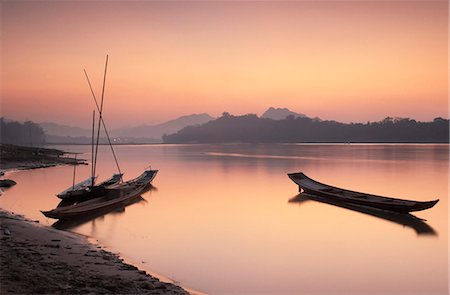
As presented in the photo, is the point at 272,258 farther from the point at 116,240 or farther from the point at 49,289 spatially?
the point at 49,289

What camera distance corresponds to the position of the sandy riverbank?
285 inches

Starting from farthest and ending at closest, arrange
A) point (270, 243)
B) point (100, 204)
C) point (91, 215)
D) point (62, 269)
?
1. point (100, 204)
2. point (91, 215)
3. point (270, 243)
4. point (62, 269)

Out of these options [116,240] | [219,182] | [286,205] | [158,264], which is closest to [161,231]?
[116,240]

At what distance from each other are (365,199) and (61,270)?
16.8m

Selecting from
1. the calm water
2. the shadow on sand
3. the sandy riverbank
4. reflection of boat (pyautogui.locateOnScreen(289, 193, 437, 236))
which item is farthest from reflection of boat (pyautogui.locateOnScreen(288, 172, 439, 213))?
the sandy riverbank

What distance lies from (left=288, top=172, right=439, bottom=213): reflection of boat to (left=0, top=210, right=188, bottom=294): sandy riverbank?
1397 centimetres

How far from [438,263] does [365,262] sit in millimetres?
2380

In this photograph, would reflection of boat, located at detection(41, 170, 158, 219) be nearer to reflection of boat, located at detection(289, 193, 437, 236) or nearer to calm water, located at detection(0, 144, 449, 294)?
calm water, located at detection(0, 144, 449, 294)

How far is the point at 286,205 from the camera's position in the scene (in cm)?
2369

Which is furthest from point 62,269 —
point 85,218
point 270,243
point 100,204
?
point 100,204

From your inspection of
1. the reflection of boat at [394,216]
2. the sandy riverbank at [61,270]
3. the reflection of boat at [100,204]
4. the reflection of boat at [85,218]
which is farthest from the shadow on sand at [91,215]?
the reflection of boat at [394,216]

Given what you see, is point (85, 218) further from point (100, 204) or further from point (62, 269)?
point (62, 269)

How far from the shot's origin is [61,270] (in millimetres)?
8484

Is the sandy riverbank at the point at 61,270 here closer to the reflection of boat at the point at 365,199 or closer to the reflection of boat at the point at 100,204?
the reflection of boat at the point at 100,204
